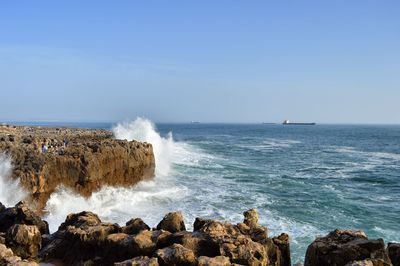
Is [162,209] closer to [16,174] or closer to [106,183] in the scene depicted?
[106,183]

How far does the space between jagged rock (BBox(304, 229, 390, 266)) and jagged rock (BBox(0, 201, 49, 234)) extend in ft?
23.2

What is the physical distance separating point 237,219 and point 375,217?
6473mm

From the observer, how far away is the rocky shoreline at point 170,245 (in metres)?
7.66

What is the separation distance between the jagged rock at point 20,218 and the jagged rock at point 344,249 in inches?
278

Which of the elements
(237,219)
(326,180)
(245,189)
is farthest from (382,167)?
(237,219)

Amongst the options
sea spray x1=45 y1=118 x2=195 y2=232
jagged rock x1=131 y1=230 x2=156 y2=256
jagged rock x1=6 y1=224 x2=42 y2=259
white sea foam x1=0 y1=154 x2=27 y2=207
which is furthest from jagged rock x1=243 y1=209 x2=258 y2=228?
white sea foam x1=0 y1=154 x2=27 y2=207

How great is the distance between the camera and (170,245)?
329 inches

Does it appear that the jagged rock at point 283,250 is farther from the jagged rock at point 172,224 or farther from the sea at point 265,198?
the sea at point 265,198

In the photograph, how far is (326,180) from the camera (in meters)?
28.1

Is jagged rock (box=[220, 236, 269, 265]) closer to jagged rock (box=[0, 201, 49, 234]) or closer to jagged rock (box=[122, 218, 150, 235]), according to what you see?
jagged rock (box=[122, 218, 150, 235])

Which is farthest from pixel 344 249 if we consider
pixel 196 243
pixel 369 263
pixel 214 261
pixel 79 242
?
pixel 79 242

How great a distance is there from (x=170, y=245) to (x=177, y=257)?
739mm

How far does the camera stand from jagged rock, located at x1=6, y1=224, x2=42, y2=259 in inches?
372

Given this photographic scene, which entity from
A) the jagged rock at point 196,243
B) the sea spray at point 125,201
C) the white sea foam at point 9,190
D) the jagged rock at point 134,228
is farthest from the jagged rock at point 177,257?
the white sea foam at point 9,190
